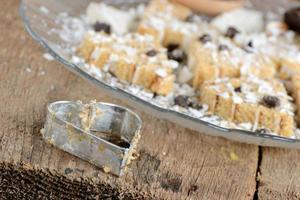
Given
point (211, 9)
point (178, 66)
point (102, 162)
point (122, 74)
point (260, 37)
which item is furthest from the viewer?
point (211, 9)

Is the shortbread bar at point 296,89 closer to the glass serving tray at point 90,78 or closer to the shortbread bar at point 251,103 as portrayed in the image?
the shortbread bar at point 251,103

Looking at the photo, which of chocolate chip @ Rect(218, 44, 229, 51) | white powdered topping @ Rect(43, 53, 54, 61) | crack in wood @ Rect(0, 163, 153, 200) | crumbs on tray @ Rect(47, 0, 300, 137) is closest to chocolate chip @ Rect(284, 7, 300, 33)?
crumbs on tray @ Rect(47, 0, 300, 137)

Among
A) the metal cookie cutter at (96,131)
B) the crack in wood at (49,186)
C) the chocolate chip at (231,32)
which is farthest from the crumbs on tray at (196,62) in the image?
the crack in wood at (49,186)

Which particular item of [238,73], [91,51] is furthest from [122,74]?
[238,73]

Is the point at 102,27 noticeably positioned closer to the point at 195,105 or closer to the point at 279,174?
the point at 195,105

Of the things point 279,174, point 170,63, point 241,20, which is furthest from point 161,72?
point 241,20

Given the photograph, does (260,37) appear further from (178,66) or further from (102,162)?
(102,162)
